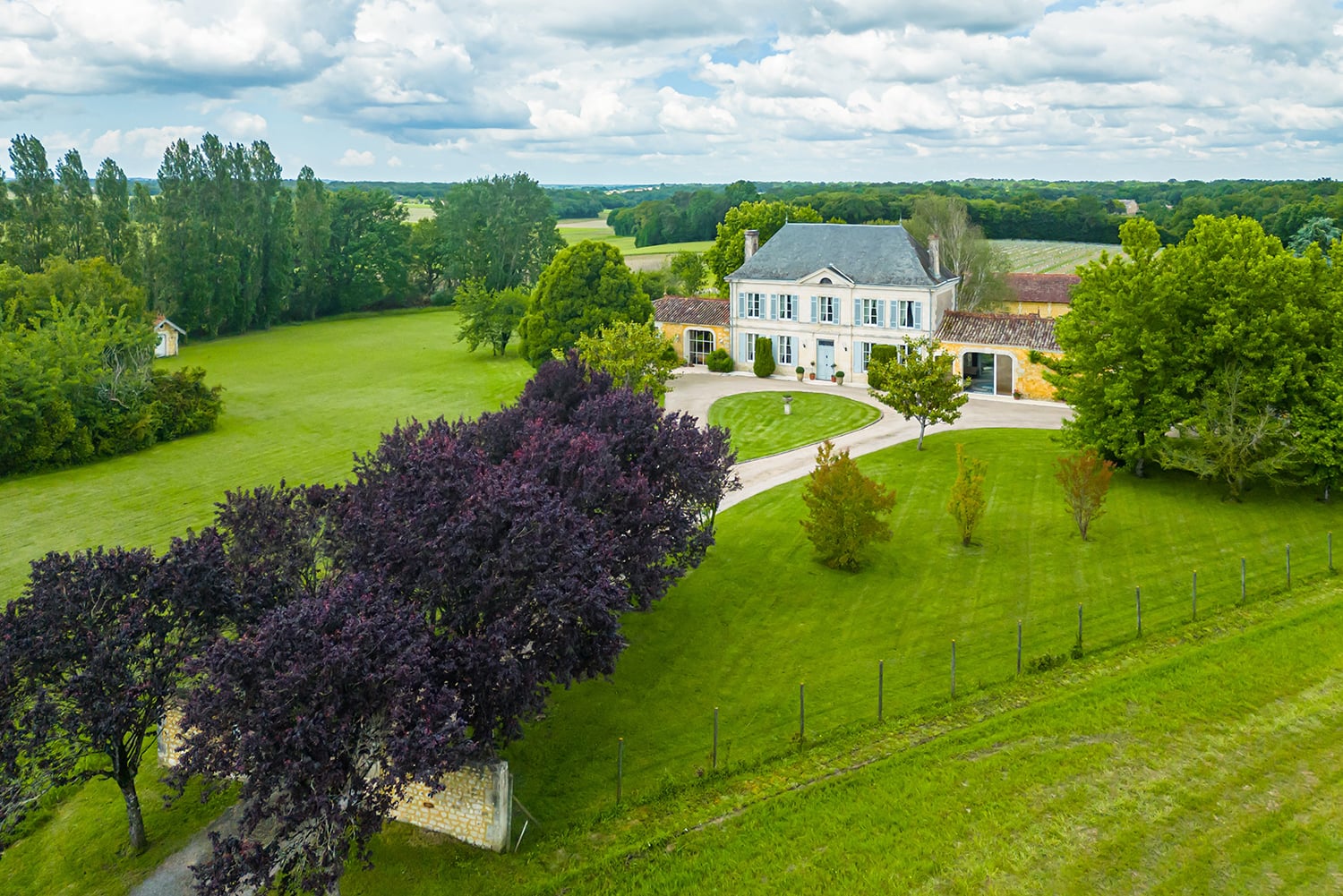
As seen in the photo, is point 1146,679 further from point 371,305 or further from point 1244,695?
point 371,305

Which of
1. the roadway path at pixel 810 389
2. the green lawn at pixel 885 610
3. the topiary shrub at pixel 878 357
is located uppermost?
the topiary shrub at pixel 878 357

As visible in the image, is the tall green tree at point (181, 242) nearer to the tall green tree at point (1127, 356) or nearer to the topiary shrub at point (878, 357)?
the topiary shrub at point (878, 357)

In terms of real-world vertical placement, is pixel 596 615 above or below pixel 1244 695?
above

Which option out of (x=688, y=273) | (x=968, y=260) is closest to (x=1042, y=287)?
(x=968, y=260)

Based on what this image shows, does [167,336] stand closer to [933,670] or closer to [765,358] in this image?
[765,358]

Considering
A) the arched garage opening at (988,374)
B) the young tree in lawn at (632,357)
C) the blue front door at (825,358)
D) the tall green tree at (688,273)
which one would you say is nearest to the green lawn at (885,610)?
the young tree in lawn at (632,357)

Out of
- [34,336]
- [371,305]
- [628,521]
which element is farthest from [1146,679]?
[371,305]
